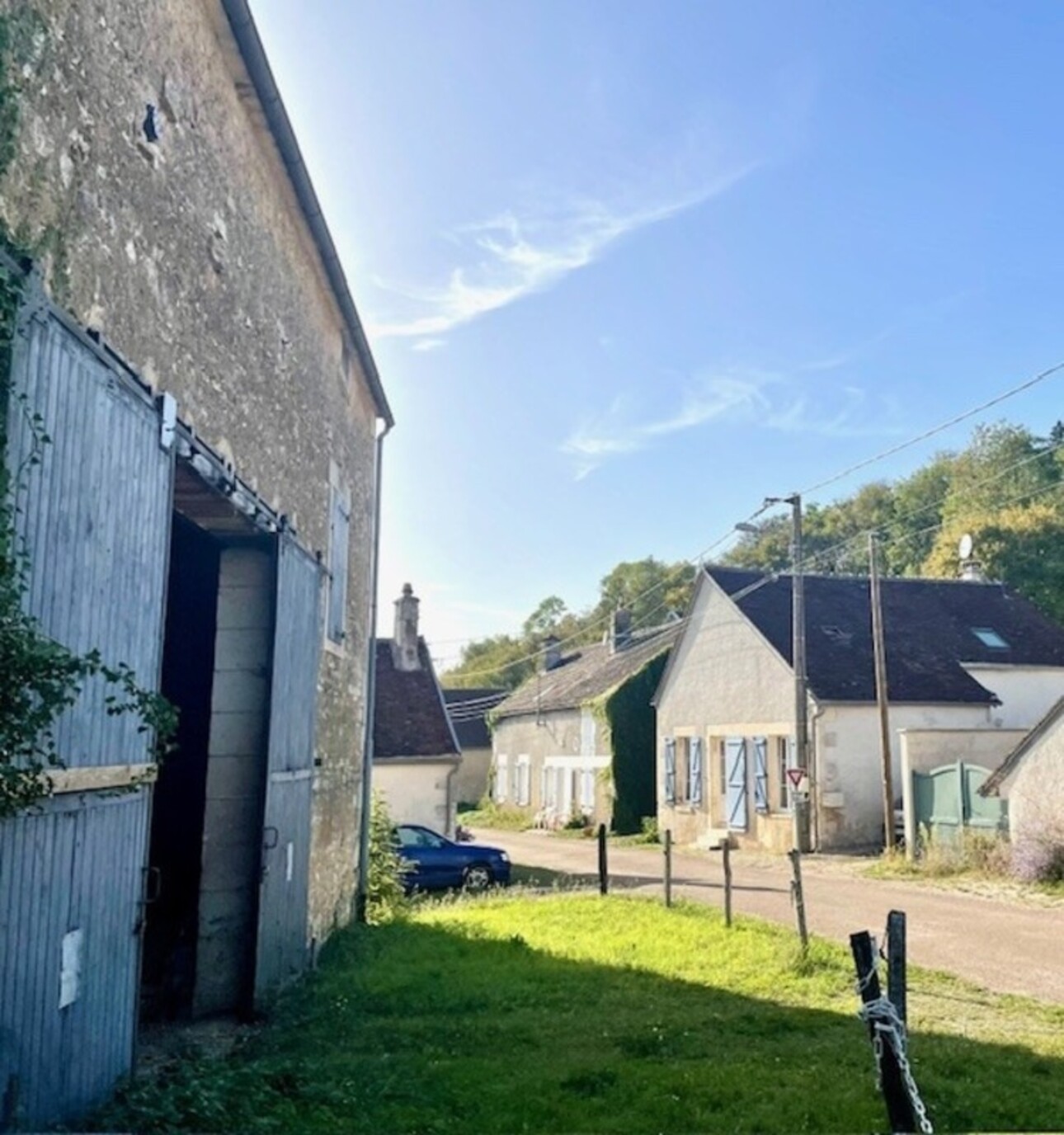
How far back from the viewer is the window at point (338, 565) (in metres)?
10.9

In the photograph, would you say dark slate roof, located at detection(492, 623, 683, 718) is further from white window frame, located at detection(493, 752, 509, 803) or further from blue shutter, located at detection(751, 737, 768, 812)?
blue shutter, located at detection(751, 737, 768, 812)

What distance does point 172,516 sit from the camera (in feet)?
23.7

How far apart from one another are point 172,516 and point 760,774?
18573 mm

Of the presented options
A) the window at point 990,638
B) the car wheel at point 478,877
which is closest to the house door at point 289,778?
the car wheel at point 478,877

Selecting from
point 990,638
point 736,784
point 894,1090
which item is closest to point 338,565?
point 894,1090

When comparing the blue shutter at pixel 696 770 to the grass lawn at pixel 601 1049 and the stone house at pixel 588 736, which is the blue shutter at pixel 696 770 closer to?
the stone house at pixel 588 736

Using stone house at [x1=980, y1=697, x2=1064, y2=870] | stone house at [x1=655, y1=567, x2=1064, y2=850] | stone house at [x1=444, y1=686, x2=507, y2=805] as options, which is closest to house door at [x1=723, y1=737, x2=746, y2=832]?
stone house at [x1=655, y1=567, x2=1064, y2=850]

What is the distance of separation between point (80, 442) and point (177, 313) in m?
1.71

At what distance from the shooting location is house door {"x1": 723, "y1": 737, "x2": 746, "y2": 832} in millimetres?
24047

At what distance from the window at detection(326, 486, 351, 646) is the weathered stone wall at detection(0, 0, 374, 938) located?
0.30 meters

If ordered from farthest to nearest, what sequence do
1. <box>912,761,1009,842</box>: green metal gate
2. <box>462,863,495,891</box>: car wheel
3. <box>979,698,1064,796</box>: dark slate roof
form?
1. <box>462,863,495,891</box>: car wheel
2. <box>912,761,1009,842</box>: green metal gate
3. <box>979,698,1064,796</box>: dark slate roof

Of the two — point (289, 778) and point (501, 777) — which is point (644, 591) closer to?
point (501, 777)

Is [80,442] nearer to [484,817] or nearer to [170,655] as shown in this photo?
[170,655]

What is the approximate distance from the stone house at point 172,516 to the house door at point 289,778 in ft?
0.12
